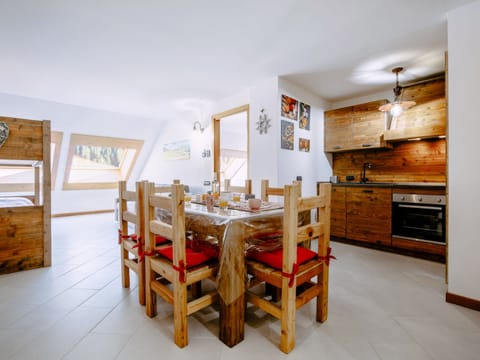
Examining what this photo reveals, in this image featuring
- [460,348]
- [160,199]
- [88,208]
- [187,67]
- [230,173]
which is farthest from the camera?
[230,173]

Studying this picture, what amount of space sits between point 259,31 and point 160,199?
5.83ft

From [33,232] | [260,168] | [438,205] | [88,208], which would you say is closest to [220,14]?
[260,168]

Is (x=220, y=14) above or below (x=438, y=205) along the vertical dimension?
above

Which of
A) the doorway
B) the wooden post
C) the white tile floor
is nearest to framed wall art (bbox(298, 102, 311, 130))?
the doorway

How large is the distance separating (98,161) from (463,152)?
6.64 m

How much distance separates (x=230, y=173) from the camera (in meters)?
7.07

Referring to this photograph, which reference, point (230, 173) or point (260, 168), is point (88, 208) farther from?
point (260, 168)

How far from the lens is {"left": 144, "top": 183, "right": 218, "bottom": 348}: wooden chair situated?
134cm

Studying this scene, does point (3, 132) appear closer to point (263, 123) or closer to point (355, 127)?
point (263, 123)

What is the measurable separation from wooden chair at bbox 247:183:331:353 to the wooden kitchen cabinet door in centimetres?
195

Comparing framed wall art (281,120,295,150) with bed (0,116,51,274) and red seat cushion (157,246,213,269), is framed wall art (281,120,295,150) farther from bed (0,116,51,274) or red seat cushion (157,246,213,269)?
bed (0,116,51,274)

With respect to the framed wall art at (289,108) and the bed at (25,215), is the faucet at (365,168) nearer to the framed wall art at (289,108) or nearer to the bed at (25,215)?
the framed wall art at (289,108)

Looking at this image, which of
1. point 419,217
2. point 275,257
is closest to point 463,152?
point 419,217

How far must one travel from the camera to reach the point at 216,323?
1.59 meters
